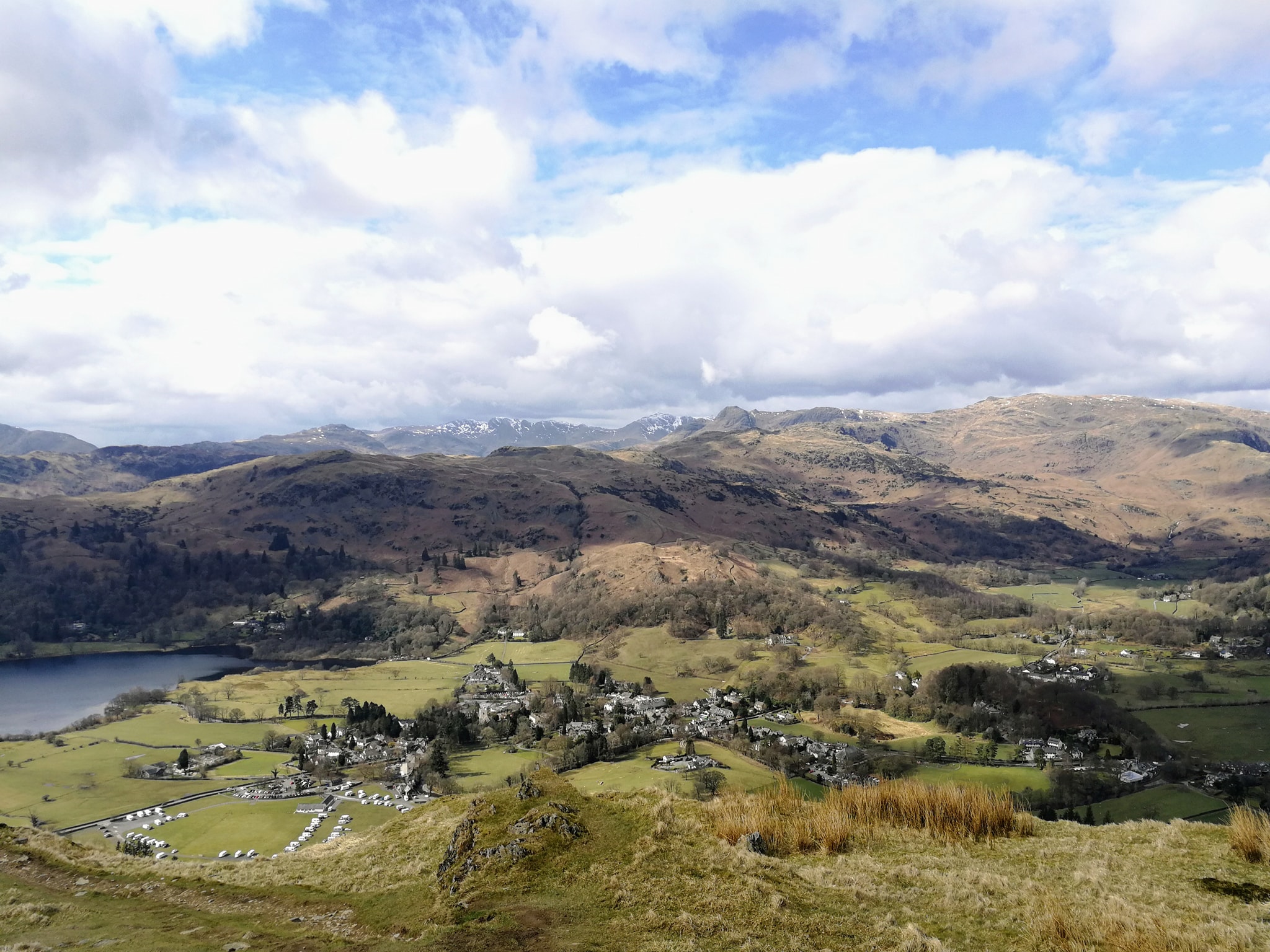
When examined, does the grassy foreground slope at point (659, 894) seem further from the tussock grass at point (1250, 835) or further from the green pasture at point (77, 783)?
the green pasture at point (77, 783)

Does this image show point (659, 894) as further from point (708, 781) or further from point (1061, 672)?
point (1061, 672)

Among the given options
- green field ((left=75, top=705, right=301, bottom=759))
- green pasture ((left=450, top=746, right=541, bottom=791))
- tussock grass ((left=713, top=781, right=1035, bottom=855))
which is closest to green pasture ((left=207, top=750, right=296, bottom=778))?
green field ((left=75, top=705, right=301, bottom=759))

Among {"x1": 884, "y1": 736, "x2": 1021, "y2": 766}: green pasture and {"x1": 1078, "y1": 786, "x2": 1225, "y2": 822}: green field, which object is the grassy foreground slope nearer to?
{"x1": 1078, "y1": 786, "x2": 1225, "y2": 822}: green field

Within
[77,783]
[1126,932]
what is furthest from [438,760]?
[1126,932]

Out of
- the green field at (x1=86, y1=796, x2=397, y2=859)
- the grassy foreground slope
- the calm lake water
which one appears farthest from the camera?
the calm lake water

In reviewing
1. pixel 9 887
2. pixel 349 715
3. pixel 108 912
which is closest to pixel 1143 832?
pixel 108 912

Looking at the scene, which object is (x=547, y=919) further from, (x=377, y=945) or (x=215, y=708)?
(x=215, y=708)
